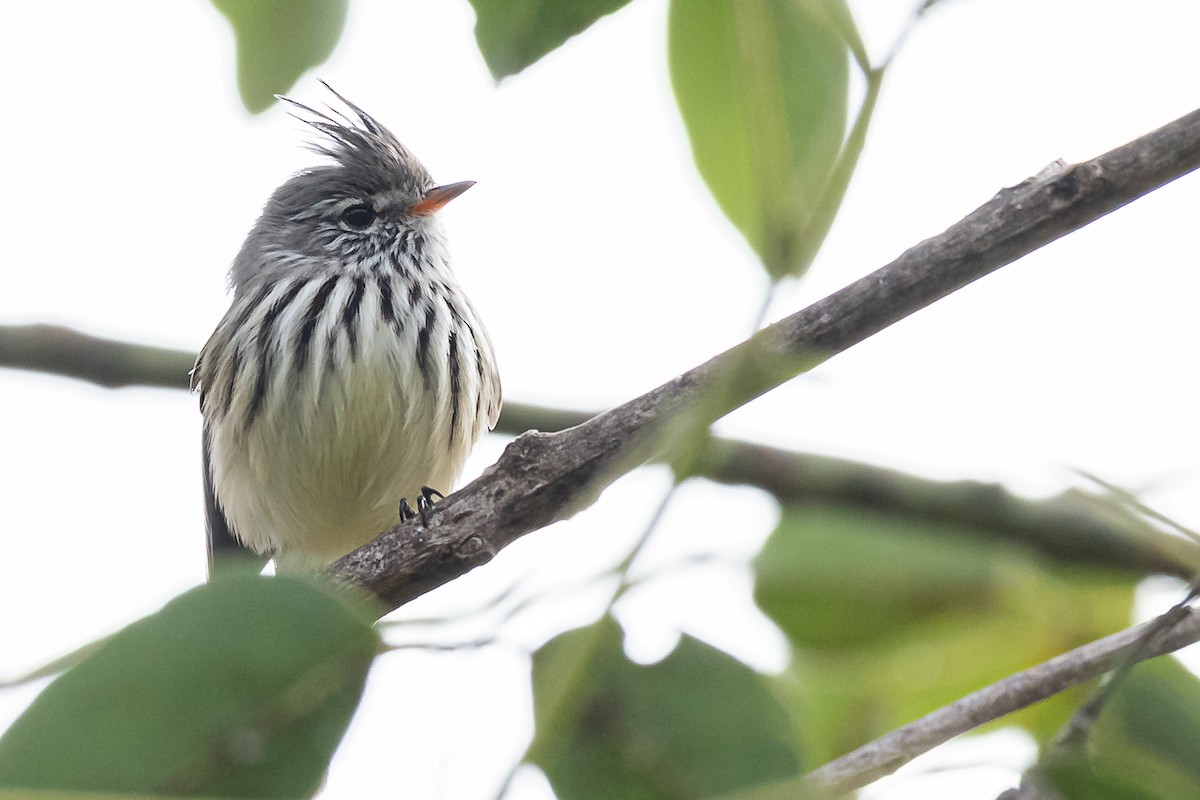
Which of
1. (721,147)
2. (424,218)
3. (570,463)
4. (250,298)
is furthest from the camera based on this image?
(424,218)

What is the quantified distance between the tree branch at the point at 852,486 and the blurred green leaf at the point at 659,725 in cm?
22

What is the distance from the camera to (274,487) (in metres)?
4.69

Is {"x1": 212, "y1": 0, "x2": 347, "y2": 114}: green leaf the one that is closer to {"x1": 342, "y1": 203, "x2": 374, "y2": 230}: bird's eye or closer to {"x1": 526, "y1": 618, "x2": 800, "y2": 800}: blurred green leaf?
{"x1": 526, "y1": 618, "x2": 800, "y2": 800}: blurred green leaf

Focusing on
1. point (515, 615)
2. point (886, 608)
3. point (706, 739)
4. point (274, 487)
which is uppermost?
point (515, 615)

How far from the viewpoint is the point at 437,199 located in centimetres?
527

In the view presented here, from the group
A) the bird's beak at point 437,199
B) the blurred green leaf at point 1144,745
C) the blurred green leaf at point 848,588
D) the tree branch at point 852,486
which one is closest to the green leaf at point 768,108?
the tree branch at point 852,486

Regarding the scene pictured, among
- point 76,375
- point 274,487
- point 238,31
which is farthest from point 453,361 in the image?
point 238,31

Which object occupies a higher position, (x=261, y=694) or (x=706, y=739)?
(x=261, y=694)

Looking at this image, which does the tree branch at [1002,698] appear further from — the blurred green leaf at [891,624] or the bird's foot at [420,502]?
the bird's foot at [420,502]

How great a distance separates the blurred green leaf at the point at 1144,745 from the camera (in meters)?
1.14

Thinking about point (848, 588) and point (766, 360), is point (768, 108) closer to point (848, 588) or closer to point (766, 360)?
point (766, 360)

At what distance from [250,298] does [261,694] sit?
3.81 m

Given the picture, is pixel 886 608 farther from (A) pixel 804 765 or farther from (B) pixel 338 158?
(B) pixel 338 158

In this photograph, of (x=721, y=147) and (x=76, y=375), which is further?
(x=76, y=375)
